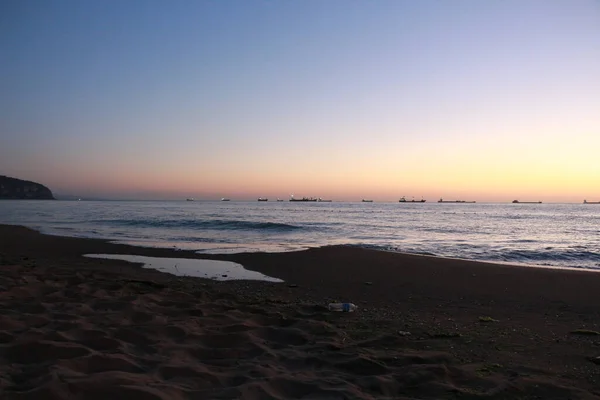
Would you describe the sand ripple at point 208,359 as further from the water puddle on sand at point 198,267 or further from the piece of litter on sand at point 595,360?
the water puddle on sand at point 198,267

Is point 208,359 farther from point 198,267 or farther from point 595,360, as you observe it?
point 198,267

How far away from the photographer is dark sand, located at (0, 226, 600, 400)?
3.15 m

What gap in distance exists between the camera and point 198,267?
11516 millimetres

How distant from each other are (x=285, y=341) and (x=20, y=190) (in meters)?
196

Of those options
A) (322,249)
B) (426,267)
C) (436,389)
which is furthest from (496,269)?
(436,389)

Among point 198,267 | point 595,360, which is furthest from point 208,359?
point 198,267

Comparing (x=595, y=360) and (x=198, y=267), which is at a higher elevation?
(x=595, y=360)

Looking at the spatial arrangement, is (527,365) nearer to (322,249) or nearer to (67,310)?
(67,310)

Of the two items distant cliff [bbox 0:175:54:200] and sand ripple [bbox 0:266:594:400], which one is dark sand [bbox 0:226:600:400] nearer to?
sand ripple [bbox 0:266:594:400]

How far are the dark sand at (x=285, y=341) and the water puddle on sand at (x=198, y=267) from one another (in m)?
1.34

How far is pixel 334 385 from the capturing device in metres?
3.25

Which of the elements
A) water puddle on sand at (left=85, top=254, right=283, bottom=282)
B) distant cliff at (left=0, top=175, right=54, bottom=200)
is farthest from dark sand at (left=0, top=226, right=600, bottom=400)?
distant cliff at (left=0, top=175, right=54, bottom=200)

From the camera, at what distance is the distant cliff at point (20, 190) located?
517 ft

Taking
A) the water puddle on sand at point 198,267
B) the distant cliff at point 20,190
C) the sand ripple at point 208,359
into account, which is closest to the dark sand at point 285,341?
the sand ripple at point 208,359
